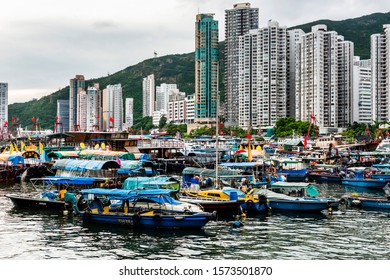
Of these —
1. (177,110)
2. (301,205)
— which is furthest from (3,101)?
(301,205)

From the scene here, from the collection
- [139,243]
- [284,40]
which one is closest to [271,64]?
[284,40]

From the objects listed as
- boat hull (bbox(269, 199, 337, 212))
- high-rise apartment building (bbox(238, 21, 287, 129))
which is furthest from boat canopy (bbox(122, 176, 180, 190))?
high-rise apartment building (bbox(238, 21, 287, 129))

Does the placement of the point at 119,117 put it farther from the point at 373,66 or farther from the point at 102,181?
the point at 102,181

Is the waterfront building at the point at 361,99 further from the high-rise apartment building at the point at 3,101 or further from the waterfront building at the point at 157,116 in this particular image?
the high-rise apartment building at the point at 3,101

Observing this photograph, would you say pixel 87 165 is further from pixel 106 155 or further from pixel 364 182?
pixel 364 182

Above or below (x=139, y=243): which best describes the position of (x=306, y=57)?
above
